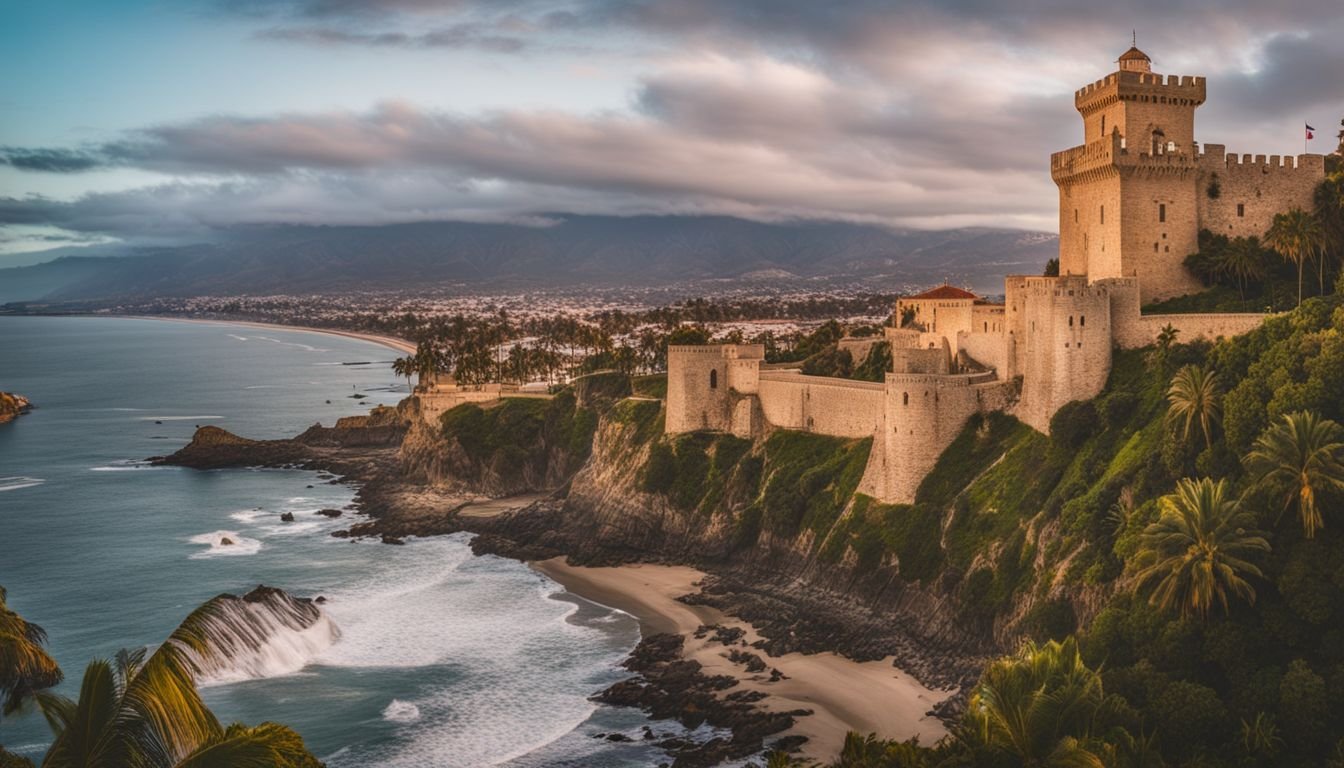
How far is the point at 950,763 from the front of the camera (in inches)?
1150

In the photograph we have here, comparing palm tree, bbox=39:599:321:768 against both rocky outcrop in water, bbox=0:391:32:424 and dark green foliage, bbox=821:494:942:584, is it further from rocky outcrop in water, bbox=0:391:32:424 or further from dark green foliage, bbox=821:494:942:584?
rocky outcrop in water, bbox=0:391:32:424

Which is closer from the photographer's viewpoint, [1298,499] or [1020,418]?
[1298,499]

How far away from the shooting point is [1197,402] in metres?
45.0

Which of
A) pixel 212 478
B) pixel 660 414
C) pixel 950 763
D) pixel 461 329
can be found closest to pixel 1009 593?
pixel 950 763

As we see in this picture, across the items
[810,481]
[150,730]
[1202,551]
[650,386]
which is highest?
[150,730]

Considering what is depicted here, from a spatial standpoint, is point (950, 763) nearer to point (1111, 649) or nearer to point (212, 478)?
point (1111, 649)

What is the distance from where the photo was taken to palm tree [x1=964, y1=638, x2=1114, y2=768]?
1172 inches

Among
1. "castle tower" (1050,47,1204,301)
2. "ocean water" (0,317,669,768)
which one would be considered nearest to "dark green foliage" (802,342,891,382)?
"castle tower" (1050,47,1204,301)

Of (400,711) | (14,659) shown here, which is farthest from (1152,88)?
(14,659)

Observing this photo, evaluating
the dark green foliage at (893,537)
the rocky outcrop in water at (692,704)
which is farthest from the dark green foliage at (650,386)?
the rocky outcrop in water at (692,704)

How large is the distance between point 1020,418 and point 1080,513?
1202 centimetres

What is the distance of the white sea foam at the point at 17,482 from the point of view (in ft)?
313

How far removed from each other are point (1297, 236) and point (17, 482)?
97623 millimetres

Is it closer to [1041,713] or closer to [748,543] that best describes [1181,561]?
[1041,713]
